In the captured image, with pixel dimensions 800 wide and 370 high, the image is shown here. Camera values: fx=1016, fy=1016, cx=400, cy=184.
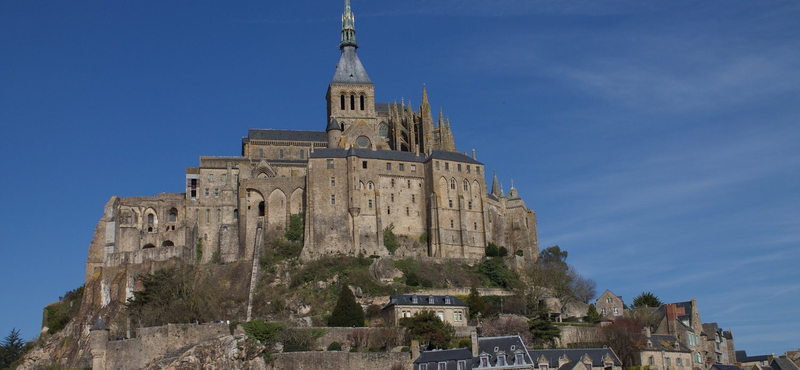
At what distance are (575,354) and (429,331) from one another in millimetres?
9770

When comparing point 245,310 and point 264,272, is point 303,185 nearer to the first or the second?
point 264,272

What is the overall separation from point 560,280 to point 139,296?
32739mm

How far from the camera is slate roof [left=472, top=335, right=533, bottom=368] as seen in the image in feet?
192

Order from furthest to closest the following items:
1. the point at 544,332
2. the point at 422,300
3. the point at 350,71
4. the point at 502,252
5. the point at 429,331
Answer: the point at 350,71 < the point at 502,252 < the point at 422,300 < the point at 544,332 < the point at 429,331

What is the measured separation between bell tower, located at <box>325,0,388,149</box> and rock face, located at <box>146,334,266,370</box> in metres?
36.5

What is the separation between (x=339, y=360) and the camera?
6059 centimetres

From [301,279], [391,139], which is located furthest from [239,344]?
[391,139]

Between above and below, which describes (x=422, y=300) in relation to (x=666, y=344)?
above

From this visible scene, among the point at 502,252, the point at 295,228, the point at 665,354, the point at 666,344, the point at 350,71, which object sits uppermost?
the point at 350,71

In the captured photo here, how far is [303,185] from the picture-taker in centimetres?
8962

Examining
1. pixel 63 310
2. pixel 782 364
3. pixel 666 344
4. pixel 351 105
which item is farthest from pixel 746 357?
pixel 63 310

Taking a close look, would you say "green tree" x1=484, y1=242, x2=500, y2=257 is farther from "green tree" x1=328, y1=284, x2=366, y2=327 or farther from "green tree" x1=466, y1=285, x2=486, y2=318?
"green tree" x1=328, y1=284, x2=366, y2=327

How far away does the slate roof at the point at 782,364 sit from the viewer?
235 ft

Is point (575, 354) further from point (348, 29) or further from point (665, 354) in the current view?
point (348, 29)
